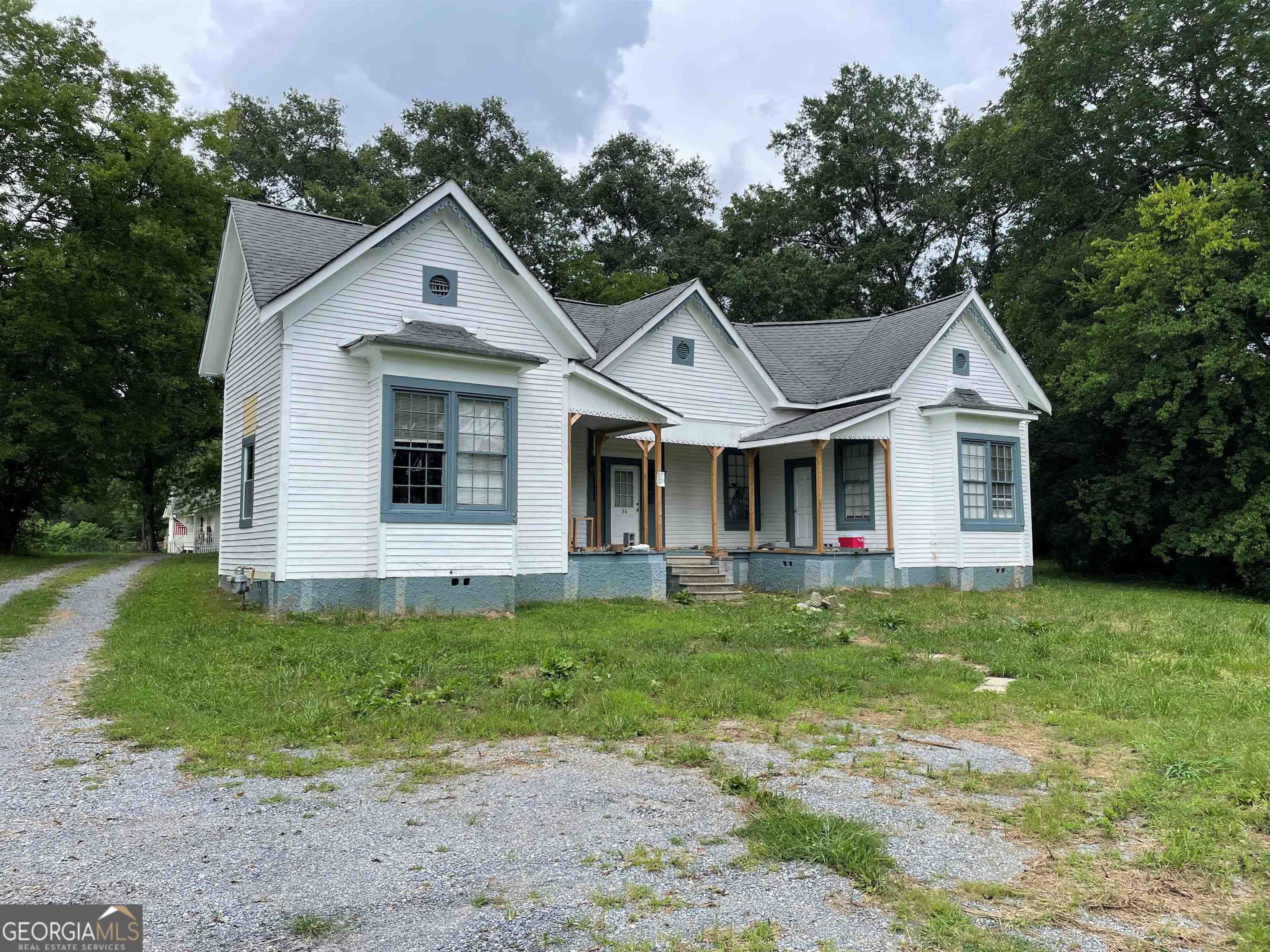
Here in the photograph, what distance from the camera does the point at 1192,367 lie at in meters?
20.1

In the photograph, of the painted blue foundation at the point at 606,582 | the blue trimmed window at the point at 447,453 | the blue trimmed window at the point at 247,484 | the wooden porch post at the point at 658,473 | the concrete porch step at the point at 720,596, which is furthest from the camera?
the wooden porch post at the point at 658,473

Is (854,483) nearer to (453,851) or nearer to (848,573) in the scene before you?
(848,573)

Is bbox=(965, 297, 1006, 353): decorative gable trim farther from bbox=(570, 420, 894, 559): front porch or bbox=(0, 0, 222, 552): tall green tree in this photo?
bbox=(0, 0, 222, 552): tall green tree

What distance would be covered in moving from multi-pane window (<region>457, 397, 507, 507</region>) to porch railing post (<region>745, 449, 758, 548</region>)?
715 centimetres

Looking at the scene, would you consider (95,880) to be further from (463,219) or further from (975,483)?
(975,483)

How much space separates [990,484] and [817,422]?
4.59m

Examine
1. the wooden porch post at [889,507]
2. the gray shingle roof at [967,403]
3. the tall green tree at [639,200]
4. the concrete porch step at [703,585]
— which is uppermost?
the tall green tree at [639,200]

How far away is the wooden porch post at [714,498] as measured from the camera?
18016 mm

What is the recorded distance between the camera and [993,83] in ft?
93.2

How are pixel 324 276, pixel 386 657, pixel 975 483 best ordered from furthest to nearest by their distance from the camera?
pixel 975 483
pixel 324 276
pixel 386 657

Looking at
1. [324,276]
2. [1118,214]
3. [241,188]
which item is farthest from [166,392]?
[1118,214]

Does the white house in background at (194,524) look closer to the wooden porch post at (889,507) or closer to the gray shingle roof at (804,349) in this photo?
the gray shingle roof at (804,349)

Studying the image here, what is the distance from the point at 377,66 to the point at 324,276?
1372cm

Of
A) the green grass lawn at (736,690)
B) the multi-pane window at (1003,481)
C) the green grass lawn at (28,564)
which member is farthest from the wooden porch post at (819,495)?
the green grass lawn at (28,564)
